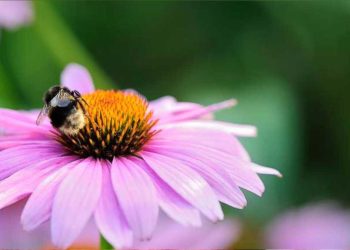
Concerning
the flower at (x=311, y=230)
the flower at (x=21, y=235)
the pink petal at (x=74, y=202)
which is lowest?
the flower at (x=21, y=235)

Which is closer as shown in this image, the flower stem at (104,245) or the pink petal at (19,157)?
the flower stem at (104,245)

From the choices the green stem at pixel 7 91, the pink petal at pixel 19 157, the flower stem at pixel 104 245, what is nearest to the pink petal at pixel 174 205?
the flower stem at pixel 104 245

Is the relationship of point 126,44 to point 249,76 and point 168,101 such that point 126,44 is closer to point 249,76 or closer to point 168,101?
point 249,76

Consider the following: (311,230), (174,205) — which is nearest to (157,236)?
(174,205)

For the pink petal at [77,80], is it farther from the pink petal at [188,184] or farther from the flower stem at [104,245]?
the flower stem at [104,245]

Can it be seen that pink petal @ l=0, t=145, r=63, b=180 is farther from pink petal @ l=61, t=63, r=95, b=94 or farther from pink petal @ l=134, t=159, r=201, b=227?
pink petal @ l=61, t=63, r=95, b=94

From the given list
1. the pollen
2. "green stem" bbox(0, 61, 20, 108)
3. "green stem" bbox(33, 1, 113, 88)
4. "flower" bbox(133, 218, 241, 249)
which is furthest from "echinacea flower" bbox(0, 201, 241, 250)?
"green stem" bbox(33, 1, 113, 88)
